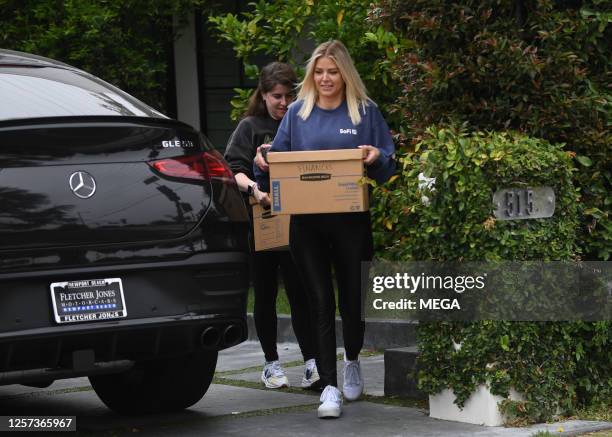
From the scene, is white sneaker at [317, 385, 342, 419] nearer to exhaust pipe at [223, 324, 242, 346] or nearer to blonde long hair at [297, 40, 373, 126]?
exhaust pipe at [223, 324, 242, 346]

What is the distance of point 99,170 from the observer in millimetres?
5465

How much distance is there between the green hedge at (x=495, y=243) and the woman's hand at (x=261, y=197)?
1.07m

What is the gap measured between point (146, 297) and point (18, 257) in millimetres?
576

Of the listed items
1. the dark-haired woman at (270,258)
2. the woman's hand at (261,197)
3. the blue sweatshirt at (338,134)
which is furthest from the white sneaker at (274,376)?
the blue sweatshirt at (338,134)

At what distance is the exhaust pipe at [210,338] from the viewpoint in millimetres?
5621

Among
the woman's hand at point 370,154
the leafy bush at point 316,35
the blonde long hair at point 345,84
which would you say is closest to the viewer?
the woman's hand at point 370,154

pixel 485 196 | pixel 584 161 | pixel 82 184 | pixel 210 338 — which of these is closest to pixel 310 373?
pixel 210 338

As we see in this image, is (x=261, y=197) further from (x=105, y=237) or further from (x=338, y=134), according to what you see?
(x=105, y=237)

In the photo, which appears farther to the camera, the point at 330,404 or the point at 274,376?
the point at 274,376

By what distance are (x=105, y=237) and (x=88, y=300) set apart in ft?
0.89

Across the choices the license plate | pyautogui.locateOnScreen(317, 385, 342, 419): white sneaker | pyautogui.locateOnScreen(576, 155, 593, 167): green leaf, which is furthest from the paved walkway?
pyautogui.locateOnScreen(576, 155, 593, 167): green leaf

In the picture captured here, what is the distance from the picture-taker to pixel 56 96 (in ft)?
19.1

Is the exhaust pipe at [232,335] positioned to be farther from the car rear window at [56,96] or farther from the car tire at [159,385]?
the car rear window at [56,96]

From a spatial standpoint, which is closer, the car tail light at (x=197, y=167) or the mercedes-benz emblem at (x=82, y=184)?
the mercedes-benz emblem at (x=82, y=184)
